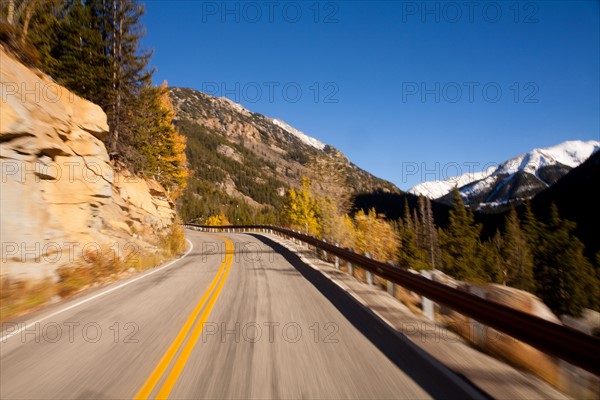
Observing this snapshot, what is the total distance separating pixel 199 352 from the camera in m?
4.58

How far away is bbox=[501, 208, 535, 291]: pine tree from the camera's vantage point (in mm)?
46656

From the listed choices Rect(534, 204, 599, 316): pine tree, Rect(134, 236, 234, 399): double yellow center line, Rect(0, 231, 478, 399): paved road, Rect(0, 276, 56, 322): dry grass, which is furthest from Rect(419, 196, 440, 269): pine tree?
Rect(0, 276, 56, 322): dry grass

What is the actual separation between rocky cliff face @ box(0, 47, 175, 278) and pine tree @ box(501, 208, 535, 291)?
49.1 m

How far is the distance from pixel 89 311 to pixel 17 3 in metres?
19.8

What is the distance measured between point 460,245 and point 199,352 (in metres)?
48.3

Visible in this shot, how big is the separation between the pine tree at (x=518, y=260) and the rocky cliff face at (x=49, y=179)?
4913 cm

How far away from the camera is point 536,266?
4291 centimetres

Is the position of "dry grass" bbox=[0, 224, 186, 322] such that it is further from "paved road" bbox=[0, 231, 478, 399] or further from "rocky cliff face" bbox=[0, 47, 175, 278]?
"paved road" bbox=[0, 231, 478, 399]

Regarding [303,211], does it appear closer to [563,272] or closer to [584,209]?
[563,272]

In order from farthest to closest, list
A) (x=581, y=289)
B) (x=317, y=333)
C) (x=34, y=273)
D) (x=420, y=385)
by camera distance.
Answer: (x=581, y=289) → (x=34, y=273) → (x=317, y=333) → (x=420, y=385)

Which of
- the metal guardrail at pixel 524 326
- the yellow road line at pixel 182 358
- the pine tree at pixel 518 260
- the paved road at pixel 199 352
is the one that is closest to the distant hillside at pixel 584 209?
the pine tree at pixel 518 260

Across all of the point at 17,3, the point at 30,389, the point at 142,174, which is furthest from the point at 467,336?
the point at 17,3

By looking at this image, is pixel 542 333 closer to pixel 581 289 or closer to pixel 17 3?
pixel 17 3

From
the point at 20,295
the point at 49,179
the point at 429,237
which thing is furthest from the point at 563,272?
the point at 20,295
